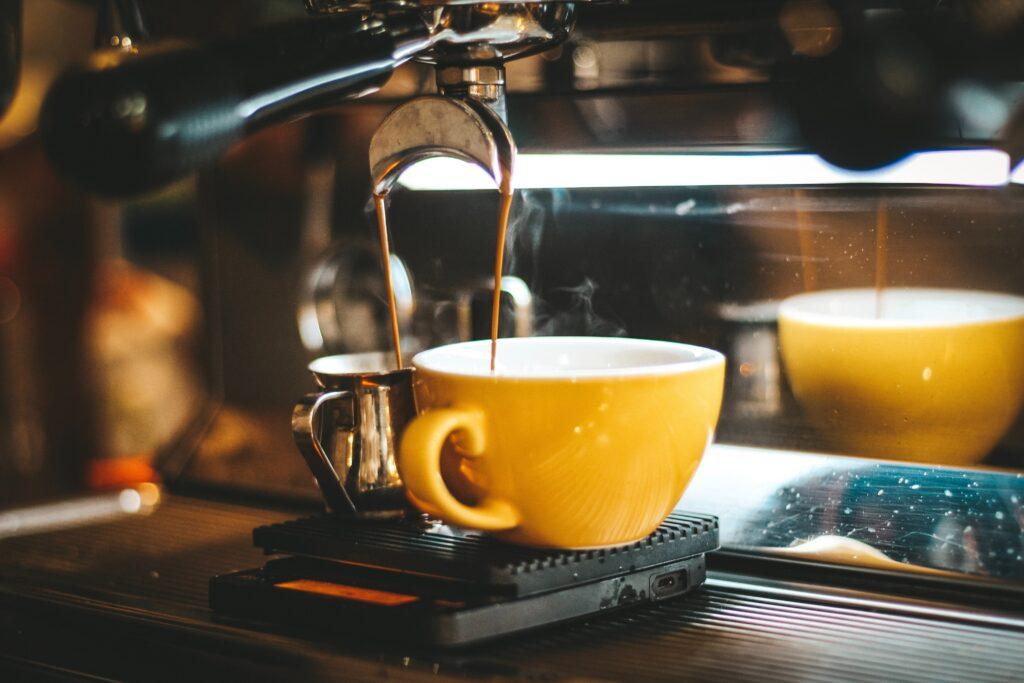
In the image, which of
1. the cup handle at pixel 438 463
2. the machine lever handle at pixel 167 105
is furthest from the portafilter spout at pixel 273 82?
the cup handle at pixel 438 463

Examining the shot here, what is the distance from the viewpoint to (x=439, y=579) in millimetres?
455

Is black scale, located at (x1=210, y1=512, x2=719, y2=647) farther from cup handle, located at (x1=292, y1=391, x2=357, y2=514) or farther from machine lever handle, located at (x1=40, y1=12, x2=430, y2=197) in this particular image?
machine lever handle, located at (x1=40, y1=12, x2=430, y2=197)

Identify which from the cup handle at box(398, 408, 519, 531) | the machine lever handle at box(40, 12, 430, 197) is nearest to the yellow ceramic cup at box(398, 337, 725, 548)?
the cup handle at box(398, 408, 519, 531)

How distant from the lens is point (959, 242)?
1.64ft

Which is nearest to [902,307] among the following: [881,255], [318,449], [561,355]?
[881,255]

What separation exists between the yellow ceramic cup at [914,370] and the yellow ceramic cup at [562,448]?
0.09 m

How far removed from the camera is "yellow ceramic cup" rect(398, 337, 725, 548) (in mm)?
435

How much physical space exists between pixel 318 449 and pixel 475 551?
9cm

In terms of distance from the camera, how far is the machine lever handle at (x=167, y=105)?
327 millimetres

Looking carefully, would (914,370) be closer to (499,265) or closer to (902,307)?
(902,307)

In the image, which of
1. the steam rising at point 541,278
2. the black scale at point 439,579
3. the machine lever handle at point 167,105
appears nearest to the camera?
the machine lever handle at point 167,105

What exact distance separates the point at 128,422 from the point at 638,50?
1.10 meters

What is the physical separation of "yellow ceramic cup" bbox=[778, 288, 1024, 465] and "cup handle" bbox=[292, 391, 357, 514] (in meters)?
0.21

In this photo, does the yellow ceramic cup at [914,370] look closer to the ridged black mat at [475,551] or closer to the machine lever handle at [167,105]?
the ridged black mat at [475,551]
